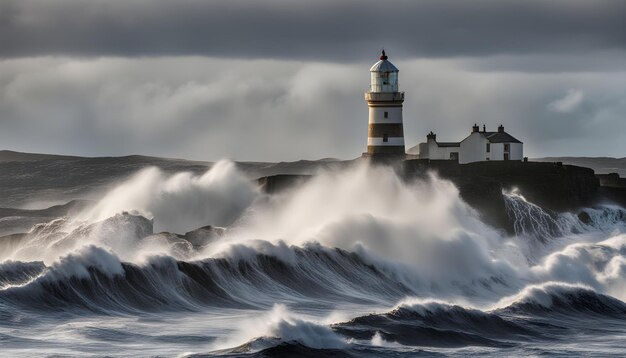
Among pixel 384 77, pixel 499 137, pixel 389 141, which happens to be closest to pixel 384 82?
pixel 384 77

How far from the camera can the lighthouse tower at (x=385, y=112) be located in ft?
148

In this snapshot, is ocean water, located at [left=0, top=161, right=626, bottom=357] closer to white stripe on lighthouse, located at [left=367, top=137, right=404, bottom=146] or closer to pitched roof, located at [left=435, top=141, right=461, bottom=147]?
white stripe on lighthouse, located at [left=367, top=137, right=404, bottom=146]

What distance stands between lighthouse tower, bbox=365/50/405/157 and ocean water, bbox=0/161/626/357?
1211 mm

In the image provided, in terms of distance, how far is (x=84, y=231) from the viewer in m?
34.3

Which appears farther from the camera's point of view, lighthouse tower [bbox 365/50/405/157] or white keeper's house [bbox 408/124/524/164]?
white keeper's house [bbox 408/124/524/164]

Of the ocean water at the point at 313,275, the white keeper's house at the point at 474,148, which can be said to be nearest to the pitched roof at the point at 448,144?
the white keeper's house at the point at 474,148

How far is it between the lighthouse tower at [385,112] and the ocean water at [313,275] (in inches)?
47.7

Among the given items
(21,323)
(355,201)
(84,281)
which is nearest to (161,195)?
(355,201)

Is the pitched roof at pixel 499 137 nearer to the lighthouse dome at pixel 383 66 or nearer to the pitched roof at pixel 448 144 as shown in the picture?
the pitched roof at pixel 448 144

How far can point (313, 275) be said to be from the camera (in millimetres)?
30516

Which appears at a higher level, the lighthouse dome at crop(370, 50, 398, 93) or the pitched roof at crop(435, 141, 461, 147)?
the lighthouse dome at crop(370, 50, 398, 93)

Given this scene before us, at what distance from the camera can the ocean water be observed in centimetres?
2111

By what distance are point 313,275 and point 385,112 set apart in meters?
15.5

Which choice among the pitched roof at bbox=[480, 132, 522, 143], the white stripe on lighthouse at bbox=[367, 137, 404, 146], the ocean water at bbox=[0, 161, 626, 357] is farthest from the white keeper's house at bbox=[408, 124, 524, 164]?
the white stripe on lighthouse at bbox=[367, 137, 404, 146]
